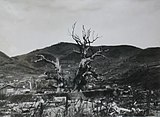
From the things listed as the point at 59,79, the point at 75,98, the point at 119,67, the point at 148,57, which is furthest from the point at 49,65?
the point at 148,57

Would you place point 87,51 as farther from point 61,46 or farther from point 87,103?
point 87,103

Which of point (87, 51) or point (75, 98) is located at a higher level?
point (87, 51)

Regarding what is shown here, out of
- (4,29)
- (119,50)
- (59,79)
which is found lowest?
(59,79)
